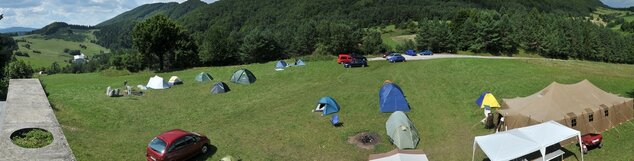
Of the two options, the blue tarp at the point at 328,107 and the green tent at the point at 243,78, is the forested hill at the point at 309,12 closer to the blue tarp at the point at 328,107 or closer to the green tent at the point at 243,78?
the green tent at the point at 243,78

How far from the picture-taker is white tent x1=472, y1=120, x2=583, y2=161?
52.7 feet

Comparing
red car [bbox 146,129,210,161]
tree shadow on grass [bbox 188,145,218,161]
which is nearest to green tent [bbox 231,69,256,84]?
tree shadow on grass [bbox 188,145,218,161]

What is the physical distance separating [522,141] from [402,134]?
628 centimetres

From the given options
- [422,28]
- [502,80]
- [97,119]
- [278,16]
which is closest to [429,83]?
[502,80]

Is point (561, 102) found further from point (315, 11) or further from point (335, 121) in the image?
point (315, 11)

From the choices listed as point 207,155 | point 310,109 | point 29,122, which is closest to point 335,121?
point 310,109

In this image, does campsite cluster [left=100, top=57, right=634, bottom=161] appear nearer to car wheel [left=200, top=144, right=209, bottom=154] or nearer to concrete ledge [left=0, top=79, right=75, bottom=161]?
car wheel [left=200, top=144, right=209, bottom=154]

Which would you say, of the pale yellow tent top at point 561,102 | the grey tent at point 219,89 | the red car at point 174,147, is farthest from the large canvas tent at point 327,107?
the grey tent at point 219,89

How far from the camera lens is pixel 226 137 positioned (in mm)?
23531

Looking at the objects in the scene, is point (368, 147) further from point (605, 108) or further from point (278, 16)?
point (278, 16)

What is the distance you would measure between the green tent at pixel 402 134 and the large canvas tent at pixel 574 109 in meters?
5.88

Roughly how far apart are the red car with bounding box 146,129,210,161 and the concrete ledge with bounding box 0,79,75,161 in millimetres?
3403

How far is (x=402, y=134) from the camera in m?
21.3

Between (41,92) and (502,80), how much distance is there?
3923cm
